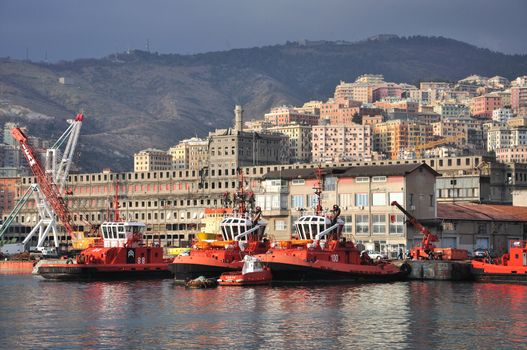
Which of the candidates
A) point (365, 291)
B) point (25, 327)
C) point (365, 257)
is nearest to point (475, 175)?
point (365, 257)

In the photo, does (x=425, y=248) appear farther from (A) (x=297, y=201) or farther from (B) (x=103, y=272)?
Result: (B) (x=103, y=272)

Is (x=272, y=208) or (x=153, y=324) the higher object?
(x=272, y=208)

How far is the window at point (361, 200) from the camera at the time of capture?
122188 mm

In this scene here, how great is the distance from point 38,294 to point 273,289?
20.5 m

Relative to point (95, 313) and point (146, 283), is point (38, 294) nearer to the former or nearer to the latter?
point (146, 283)

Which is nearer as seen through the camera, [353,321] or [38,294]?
[353,321]

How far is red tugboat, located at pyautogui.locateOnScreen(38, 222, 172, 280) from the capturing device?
353 feet

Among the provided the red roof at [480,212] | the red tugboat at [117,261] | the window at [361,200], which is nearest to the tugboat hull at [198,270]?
the red tugboat at [117,261]

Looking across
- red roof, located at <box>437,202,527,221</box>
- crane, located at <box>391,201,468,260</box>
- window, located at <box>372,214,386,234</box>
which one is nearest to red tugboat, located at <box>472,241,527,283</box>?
crane, located at <box>391,201,468,260</box>

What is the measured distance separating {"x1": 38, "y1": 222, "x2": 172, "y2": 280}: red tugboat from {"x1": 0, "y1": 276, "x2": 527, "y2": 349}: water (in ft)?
39.7

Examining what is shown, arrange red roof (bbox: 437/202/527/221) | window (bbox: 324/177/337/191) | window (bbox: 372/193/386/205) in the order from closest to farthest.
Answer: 1. window (bbox: 372/193/386/205)
2. window (bbox: 324/177/337/191)
3. red roof (bbox: 437/202/527/221)

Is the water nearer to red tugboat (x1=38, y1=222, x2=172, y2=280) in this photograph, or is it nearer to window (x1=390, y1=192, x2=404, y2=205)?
red tugboat (x1=38, y1=222, x2=172, y2=280)

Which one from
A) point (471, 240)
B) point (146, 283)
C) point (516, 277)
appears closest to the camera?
point (516, 277)

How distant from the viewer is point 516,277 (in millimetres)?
95312
